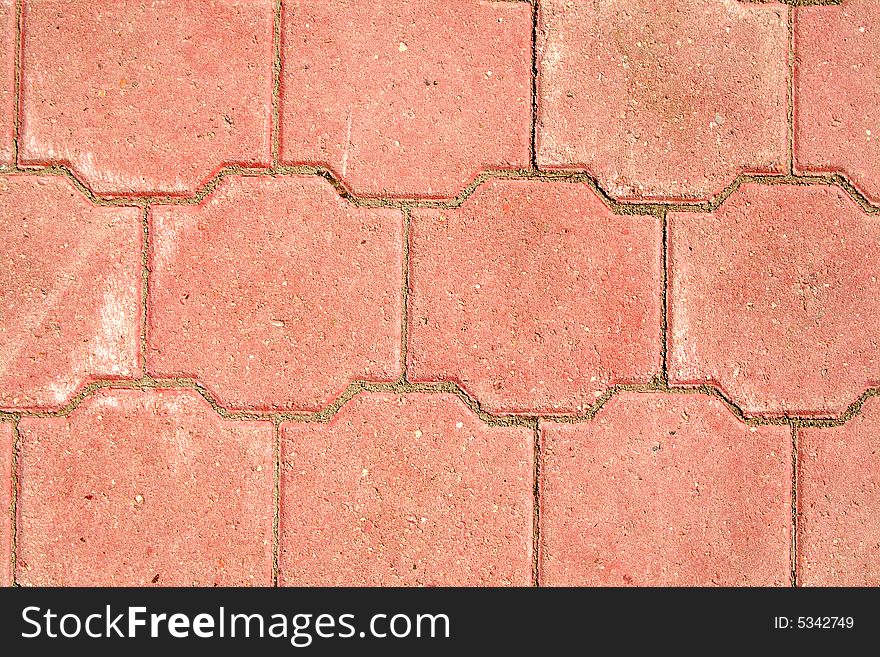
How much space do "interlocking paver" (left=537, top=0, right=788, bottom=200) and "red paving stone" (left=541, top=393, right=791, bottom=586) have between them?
1.80 ft

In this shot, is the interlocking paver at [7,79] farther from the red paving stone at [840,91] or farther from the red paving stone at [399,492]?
the red paving stone at [840,91]

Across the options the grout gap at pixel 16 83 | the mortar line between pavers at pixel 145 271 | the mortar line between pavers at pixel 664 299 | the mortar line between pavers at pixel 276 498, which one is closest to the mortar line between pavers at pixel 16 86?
the grout gap at pixel 16 83

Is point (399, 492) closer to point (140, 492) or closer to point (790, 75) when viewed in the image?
point (140, 492)

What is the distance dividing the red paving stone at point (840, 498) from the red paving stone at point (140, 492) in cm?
128

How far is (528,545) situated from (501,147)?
0.95 metres

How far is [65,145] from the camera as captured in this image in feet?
4.95

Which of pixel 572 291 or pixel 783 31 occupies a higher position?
pixel 783 31

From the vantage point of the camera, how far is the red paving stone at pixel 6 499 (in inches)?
58.9

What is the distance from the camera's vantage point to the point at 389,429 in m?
1.51

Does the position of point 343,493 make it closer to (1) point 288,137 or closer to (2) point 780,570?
(1) point 288,137
